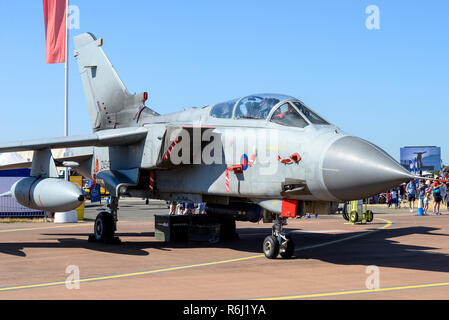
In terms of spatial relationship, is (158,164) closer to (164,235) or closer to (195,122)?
(195,122)

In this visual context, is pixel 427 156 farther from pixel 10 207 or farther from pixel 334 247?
pixel 334 247

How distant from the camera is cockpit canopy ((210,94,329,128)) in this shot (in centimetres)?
1012

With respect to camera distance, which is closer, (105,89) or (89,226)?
(105,89)

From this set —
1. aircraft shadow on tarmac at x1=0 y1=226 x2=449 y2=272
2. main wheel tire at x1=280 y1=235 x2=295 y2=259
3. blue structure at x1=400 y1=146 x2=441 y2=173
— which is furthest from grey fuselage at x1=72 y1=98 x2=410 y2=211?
blue structure at x1=400 y1=146 x2=441 y2=173

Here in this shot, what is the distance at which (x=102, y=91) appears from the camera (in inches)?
653

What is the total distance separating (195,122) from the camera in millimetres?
11883

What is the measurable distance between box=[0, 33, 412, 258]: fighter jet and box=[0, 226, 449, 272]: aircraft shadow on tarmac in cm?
93

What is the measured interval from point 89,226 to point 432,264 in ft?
44.0

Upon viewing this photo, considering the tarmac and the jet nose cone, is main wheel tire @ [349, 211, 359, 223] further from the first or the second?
the jet nose cone

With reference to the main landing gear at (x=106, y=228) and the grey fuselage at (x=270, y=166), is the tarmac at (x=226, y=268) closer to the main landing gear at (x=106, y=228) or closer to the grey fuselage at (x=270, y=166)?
the main landing gear at (x=106, y=228)

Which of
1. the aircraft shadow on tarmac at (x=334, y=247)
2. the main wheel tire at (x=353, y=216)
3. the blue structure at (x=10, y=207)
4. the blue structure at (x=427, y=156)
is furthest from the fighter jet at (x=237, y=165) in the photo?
the blue structure at (x=427, y=156)

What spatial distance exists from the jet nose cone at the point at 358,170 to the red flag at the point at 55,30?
54.2 ft

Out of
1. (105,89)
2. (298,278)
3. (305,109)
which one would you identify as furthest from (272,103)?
(105,89)

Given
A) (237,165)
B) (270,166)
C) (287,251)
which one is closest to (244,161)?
(237,165)
